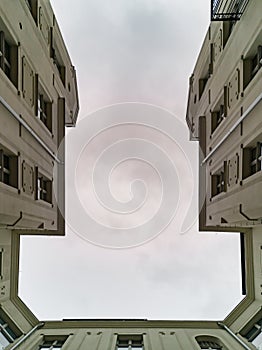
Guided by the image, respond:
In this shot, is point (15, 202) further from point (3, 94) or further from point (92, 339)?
point (92, 339)

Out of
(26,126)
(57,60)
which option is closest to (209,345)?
(26,126)

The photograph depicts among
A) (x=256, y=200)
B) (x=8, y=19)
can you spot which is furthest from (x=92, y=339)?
(x=8, y=19)

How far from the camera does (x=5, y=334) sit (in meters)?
18.8

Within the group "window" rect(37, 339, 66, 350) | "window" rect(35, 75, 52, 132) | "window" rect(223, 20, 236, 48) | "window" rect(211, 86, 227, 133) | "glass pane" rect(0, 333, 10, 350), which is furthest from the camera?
"window" rect(35, 75, 52, 132)

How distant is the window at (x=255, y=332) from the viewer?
705 inches

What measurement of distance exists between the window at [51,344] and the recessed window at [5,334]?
4.41 ft

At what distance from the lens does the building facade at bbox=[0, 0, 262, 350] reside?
48.0ft

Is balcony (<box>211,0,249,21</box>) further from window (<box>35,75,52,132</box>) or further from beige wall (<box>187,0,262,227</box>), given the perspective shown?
window (<box>35,75,52,132</box>)

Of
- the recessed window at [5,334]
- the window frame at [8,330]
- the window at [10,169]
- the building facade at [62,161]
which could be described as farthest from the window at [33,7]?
the recessed window at [5,334]

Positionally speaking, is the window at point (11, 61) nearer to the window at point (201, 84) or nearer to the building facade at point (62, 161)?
the building facade at point (62, 161)

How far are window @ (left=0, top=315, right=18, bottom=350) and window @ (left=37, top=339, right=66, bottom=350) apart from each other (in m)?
1.36

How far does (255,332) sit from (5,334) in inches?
435

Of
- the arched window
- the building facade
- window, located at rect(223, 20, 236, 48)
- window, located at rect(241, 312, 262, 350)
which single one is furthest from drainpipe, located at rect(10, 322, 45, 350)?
window, located at rect(223, 20, 236, 48)

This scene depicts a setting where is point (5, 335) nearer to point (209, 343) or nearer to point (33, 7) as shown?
point (209, 343)
